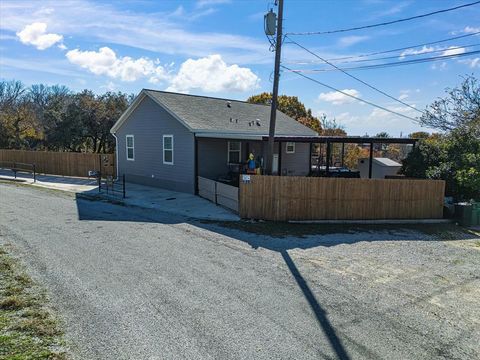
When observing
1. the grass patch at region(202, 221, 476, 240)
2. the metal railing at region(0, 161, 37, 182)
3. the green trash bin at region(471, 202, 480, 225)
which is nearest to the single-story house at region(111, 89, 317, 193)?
the grass patch at region(202, 221, 476, 240)

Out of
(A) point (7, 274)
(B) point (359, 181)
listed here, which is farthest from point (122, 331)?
(B) point (359, 181)

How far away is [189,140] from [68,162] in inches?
482

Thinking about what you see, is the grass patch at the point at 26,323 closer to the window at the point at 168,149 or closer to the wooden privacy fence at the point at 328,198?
the wooden privacy fence at the point at 328,198

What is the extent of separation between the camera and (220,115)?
2025 cm

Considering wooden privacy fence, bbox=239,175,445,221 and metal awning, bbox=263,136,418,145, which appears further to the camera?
metal awning, bbox=263,136,418,145

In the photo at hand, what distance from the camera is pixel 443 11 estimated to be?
12.2 meters

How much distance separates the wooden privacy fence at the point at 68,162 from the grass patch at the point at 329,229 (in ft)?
46.4

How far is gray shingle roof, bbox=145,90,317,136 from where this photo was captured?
17906 millimetres

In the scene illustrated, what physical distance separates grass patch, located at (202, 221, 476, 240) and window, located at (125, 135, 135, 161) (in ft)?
36.4

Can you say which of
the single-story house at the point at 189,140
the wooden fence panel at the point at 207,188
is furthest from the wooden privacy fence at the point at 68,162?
the wooden fence panel at the point at 207,188

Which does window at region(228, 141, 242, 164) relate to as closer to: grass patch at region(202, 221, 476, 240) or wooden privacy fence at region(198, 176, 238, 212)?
wooden privacy fence at region(198, 176, 238, 212)

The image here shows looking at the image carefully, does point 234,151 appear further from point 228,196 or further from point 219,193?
point 228,196

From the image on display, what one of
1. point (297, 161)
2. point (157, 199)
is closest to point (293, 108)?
point (297, 161)

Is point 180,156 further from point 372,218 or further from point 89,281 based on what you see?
point 89,281
